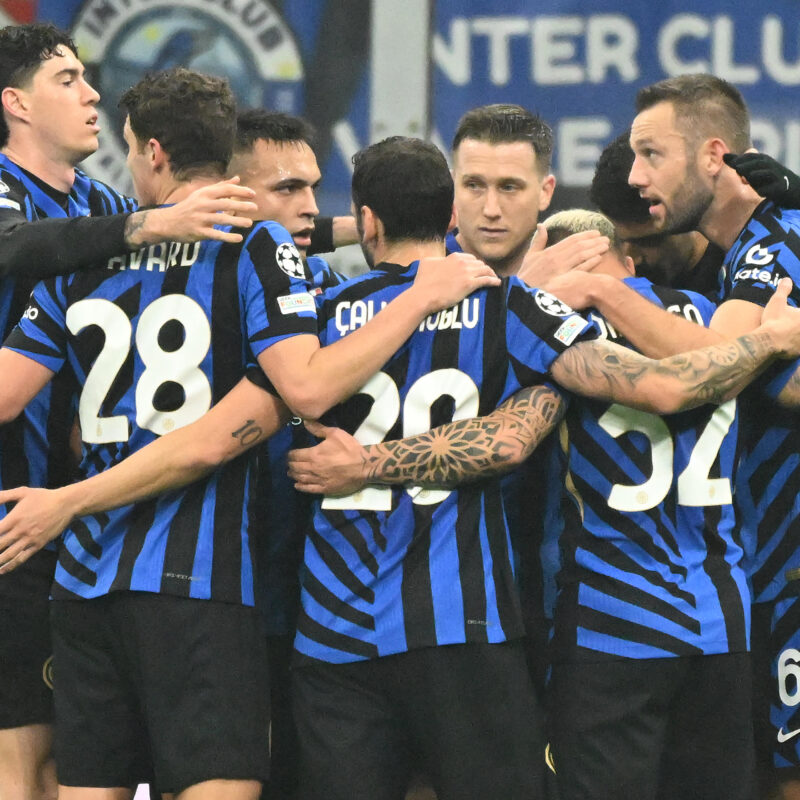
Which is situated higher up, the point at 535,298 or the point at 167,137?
the point at 167,137

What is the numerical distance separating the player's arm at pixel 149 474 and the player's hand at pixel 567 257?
32.3 inches

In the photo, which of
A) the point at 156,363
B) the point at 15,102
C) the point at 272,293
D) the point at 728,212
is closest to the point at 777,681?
the point at 728,212

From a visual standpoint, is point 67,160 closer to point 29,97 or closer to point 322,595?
point 29,97

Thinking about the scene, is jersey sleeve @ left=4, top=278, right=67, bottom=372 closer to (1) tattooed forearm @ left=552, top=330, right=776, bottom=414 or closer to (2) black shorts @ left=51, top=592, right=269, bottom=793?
(2) black shorts @ left=51, top=592, right=269, bottom=793

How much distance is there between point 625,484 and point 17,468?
180cm

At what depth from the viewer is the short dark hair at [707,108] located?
143 inches

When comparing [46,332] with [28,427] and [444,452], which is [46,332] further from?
[444,452]

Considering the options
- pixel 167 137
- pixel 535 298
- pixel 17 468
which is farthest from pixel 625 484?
pixel 17 468

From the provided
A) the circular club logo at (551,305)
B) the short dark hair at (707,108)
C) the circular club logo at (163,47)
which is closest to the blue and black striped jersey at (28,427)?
the circular club logo at (551,305)

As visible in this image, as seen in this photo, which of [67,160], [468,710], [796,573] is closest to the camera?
[468,710]

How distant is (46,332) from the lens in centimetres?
308

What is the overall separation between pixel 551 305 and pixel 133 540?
1194mm

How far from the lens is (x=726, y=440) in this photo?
3.04 meters

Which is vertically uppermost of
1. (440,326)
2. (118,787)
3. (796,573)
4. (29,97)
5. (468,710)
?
(29,97)
